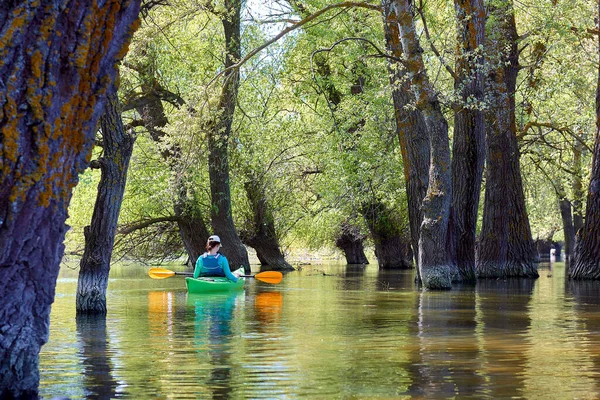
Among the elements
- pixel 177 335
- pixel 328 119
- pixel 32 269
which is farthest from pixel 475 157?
pixel 32 269

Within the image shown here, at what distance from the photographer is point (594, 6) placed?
2672cm

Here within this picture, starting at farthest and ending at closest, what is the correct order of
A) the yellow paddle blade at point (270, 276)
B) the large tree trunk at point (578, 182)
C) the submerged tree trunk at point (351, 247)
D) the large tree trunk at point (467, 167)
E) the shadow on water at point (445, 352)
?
the submerged tree trunk at point (351, 247) < the large tree trunk at point (578, 182) < the yellow paddle blade at point (270, 276) < the large tree trunk at point (467, 167) < the shadow on water at point (445, 352)

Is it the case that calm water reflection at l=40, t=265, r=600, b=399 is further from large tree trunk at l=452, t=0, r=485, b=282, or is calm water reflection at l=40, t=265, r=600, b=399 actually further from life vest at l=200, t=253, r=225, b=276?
large tree trunk at l=452, t=0, r=485, b=282

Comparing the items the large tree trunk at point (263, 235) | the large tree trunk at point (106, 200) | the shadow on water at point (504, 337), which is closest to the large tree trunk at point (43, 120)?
the shadow on water at point (504, 337)

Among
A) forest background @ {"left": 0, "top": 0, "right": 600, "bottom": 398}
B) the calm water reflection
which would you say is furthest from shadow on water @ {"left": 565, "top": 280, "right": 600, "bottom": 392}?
forest background @ {"left": 0, "top": 0, "right": 600, "bottom": 398}

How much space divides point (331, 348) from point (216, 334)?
2.37m

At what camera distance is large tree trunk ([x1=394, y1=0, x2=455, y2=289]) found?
1933 centimetres

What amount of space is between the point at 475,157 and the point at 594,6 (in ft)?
23.3

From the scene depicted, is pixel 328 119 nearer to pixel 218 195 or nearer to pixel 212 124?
pixel 218 195

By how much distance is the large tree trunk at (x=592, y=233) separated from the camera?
24125 mm

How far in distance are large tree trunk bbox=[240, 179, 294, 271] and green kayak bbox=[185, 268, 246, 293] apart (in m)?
15.9

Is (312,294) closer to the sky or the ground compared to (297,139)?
closer to the ground

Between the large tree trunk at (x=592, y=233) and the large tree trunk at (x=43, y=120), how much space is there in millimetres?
20544

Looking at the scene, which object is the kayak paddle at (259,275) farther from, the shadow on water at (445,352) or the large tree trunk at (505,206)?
the shadow on water at (445,352)
